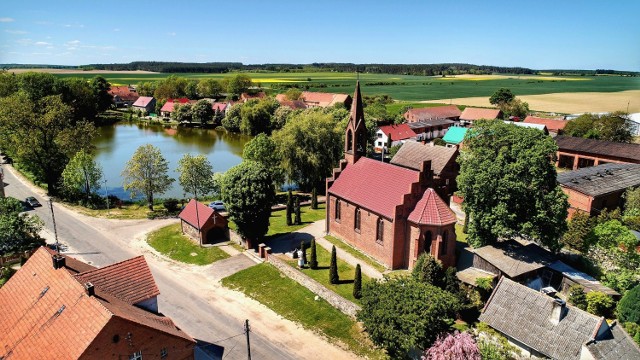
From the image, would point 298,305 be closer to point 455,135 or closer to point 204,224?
point 204,224

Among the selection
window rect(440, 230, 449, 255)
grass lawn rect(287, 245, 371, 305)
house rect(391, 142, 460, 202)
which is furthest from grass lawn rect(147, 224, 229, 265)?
house rect(391, 142, 460, 202)

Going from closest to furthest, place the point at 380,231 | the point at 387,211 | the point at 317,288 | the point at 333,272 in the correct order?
the point at 317,288 → the point at 333,272 → the point at 387,211 → the point at 380,231

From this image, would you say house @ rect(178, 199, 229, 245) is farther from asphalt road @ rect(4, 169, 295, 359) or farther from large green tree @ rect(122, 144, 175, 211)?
large green tree @ rect(122, 144, 175, 211)

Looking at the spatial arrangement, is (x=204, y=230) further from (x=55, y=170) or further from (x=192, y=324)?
(x=55, y=170)

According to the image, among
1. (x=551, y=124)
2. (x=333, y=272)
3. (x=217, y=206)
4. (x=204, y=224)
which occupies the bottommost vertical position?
(x=217, y=206)

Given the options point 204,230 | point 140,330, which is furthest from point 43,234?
point 140,330

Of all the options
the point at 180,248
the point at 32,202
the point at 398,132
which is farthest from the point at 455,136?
the point at 32,202
